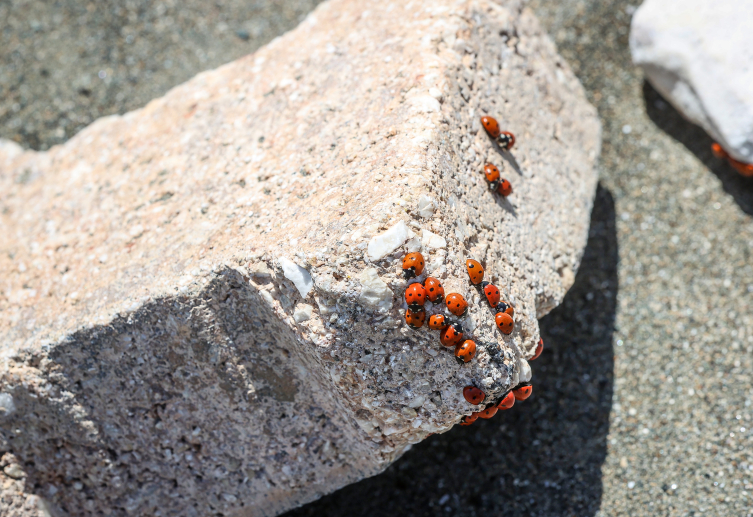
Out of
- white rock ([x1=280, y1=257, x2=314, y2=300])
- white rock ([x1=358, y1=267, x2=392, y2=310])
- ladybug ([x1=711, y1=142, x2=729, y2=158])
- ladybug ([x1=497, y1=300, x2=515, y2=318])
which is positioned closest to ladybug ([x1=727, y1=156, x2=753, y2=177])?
ladybug ([x1=711, y1=142, x2=729, y2=158])

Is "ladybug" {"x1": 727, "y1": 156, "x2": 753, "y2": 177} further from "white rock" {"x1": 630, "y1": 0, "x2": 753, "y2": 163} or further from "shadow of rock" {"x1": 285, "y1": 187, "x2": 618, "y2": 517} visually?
"shadow of rock" {"x1": 285, "y1": 187, "x2": 618, "y2": 517}

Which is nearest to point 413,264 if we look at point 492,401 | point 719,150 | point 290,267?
point 290,267

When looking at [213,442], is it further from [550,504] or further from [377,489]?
[550,504]

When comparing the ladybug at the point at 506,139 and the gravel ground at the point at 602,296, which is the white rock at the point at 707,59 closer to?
the gravel ground at the point at 602,296

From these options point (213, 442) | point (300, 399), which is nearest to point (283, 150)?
point (300, 399)

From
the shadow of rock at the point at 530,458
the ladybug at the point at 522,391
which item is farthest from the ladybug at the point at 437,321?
the shadow of rock at the point at 530,458

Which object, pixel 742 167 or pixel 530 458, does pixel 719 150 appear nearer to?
pixel 742 167
